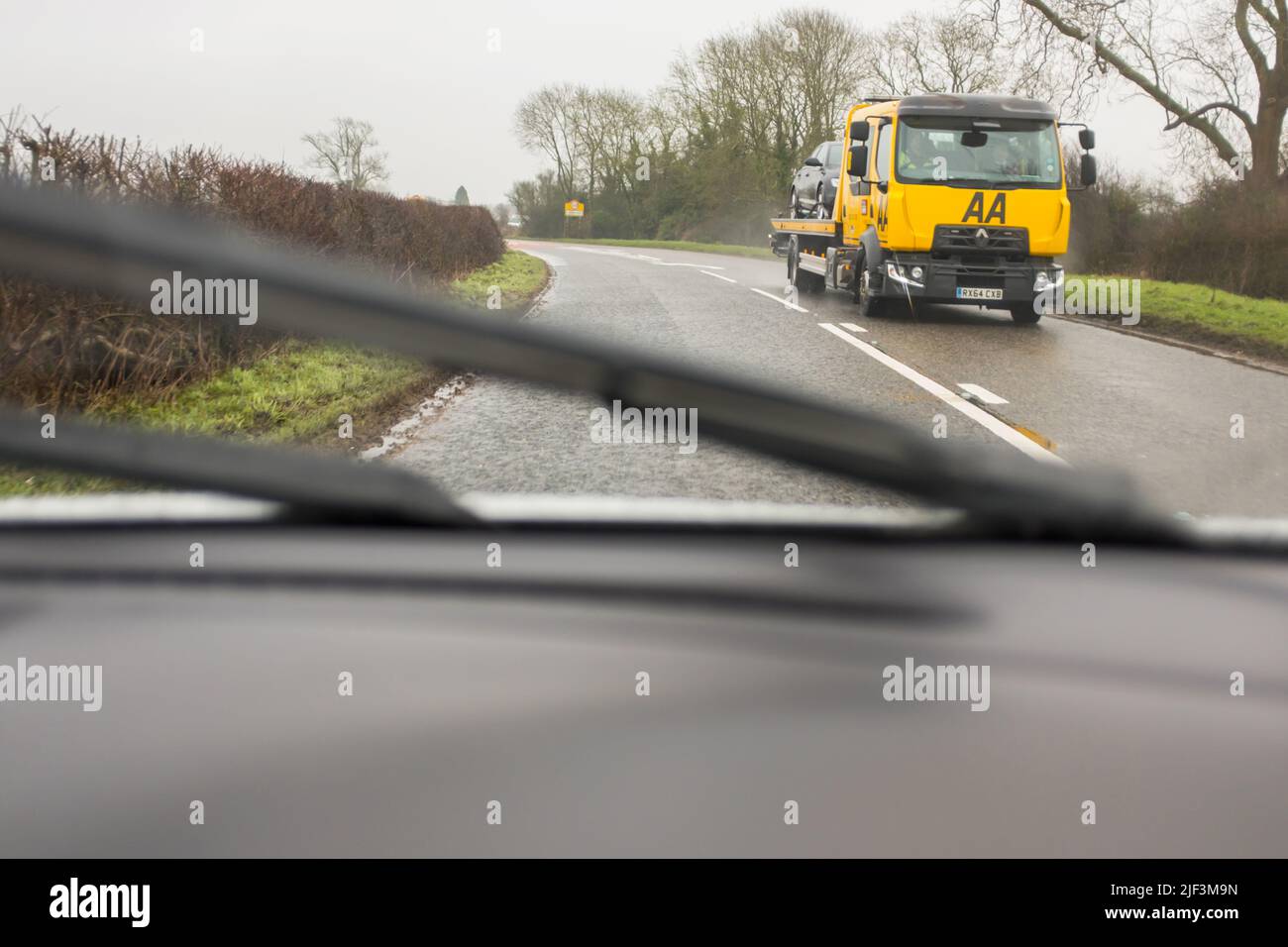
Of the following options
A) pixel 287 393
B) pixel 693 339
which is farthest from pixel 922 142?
pixel 287 393

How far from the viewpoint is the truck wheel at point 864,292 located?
13773 millimetres

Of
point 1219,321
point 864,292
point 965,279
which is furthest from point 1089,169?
point 864,292

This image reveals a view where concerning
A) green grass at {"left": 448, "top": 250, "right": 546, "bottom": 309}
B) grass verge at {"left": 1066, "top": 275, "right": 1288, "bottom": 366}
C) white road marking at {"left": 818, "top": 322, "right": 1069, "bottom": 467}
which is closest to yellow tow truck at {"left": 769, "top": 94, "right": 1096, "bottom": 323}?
grass verge at {"left": 1066, "top": 275, "right": 1288, "bottom": 366}

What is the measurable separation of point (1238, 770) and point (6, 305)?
608cm

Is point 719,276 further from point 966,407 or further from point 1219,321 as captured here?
point 966,407

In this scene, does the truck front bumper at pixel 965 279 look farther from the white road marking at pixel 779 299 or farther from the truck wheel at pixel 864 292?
the white road marking at pixel 779 299

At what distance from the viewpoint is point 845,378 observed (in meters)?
8.55

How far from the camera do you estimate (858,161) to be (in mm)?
14234

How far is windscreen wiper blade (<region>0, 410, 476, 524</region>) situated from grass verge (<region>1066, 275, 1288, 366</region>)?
11068 mm

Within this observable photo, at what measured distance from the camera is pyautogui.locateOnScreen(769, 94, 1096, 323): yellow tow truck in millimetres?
13141

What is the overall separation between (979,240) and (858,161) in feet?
6.78

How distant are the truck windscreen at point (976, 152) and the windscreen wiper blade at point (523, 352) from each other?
495 inches

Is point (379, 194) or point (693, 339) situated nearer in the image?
point (693, 339)
